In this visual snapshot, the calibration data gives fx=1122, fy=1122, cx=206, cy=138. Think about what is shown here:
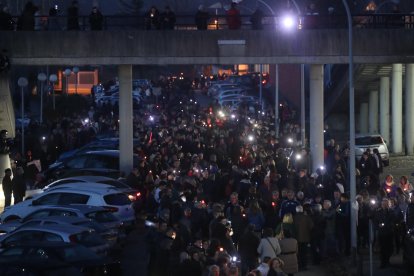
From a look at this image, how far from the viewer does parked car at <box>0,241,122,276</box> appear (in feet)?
55.3

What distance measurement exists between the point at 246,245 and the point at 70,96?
42.2 meters

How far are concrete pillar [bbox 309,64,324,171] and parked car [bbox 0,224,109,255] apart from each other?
15590 millimetres

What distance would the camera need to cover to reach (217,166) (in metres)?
33.8

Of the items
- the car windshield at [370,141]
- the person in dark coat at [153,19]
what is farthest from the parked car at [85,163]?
the car windshield at [370,141]

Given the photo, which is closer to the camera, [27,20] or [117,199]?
[117,199]

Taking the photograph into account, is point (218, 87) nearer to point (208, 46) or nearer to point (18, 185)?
point (208, 46)

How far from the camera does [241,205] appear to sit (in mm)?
25734

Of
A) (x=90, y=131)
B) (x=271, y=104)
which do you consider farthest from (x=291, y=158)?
(x=271, y=104)

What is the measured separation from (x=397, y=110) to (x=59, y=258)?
30.6 meters

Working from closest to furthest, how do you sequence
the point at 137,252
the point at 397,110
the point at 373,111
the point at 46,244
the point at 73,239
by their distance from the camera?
the point at 46,244 → the point at 137,252 → the point at 73,239 → the point at 397,110 → the point at 373,111

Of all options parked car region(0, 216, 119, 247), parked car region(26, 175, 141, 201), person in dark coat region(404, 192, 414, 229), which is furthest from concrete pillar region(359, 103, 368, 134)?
parked car region(0, 216, 119, 247)

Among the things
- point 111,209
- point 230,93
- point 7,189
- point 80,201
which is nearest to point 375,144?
point 7,189

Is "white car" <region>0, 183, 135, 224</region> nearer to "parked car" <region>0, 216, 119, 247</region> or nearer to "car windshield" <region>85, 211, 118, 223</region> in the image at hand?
"car windshield" <region>85, 211, 118, 223</region>

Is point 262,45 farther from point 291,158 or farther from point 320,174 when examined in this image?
point 320,174
